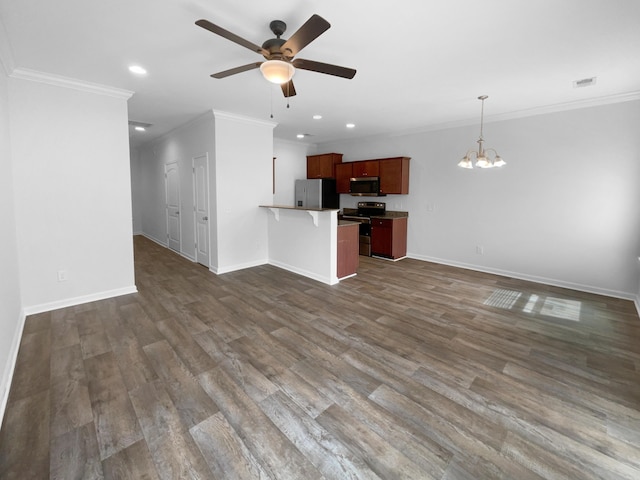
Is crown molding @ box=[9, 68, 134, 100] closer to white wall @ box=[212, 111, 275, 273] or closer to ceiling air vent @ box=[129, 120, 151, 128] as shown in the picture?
white wall @ box=[212, 111, 275, 273]

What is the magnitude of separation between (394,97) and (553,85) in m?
1.80

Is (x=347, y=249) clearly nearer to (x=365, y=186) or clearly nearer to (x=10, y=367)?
(x=365, y=186)

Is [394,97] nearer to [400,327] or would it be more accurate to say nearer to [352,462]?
[400,327]

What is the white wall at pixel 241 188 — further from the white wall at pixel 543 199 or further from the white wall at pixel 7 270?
the white wall at pixel 543 199

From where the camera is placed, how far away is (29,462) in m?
1.50

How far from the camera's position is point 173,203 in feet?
21.0

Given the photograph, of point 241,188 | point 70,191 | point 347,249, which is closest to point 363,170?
point 347,249

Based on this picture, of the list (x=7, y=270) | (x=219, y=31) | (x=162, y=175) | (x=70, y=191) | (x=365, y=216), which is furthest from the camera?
(x=162, y=175)

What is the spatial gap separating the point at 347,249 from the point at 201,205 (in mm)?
2717

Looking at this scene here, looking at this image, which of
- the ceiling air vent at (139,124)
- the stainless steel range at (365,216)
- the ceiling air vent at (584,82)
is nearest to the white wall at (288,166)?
the stainless steel range at (365,216)

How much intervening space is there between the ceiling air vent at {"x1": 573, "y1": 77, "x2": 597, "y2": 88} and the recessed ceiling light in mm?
4706

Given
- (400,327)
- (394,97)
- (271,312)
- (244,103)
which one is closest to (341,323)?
(400,327)

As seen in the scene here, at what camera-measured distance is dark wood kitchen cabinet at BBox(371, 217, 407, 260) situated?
19.1 ft

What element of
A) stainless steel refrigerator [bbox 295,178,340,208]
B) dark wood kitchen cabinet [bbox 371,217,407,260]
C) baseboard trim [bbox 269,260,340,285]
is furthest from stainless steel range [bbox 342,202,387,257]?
baseboard trim [bbox 269,260,340,285]
